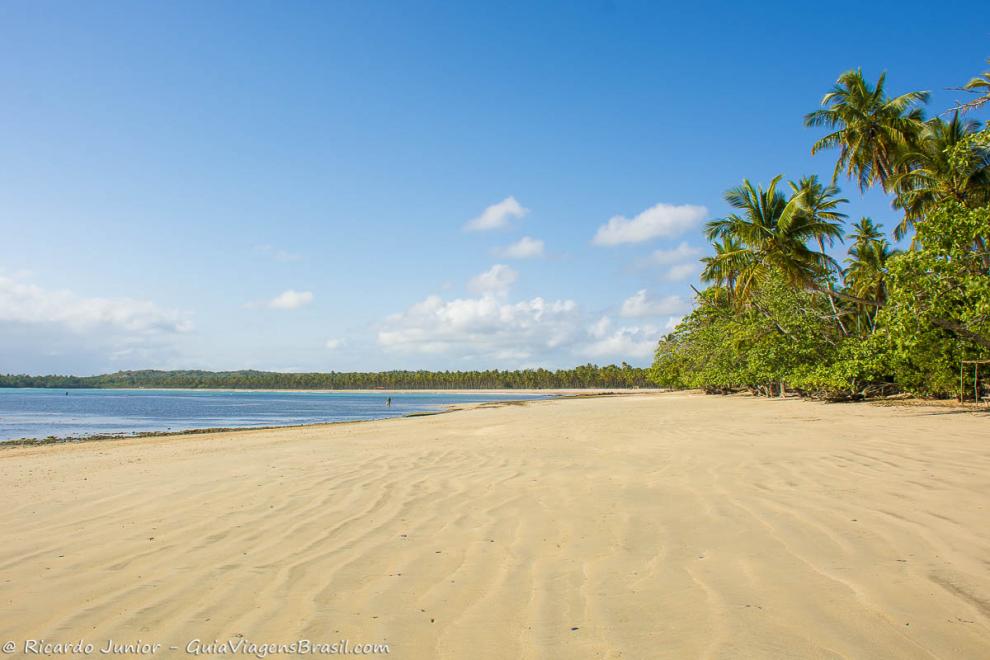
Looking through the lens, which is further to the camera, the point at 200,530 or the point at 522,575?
the point at 200,530

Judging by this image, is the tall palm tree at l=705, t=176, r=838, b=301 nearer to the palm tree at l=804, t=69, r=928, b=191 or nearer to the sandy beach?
the palm tree at l=804, t=69, r=928, b=191

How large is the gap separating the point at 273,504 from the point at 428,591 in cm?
334

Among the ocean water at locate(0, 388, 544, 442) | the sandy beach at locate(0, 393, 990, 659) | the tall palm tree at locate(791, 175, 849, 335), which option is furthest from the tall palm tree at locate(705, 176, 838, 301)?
the ocean water at locate(0, 388, 544, 442)

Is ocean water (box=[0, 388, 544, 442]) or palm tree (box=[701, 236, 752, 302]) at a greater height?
palm tree (box=[701, 236, 752, 302])

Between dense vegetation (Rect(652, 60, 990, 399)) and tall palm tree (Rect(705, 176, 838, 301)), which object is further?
tall palm tree (Rect(705, 176, 838, 301))

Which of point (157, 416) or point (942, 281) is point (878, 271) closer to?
point (942, 281)

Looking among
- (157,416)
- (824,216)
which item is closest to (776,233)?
(824,216)

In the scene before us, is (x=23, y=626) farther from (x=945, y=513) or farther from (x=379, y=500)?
(x=945, y=513)

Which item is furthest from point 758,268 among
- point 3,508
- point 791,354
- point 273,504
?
point 3,508

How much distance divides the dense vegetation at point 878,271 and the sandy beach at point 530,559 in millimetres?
7321

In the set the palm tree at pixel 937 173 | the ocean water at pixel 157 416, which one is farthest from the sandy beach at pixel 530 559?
the ocean water at pixel 157 416

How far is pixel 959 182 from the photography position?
19141 millimetres

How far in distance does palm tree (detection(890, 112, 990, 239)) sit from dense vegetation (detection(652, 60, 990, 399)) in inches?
2.1

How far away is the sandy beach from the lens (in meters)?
3.01
